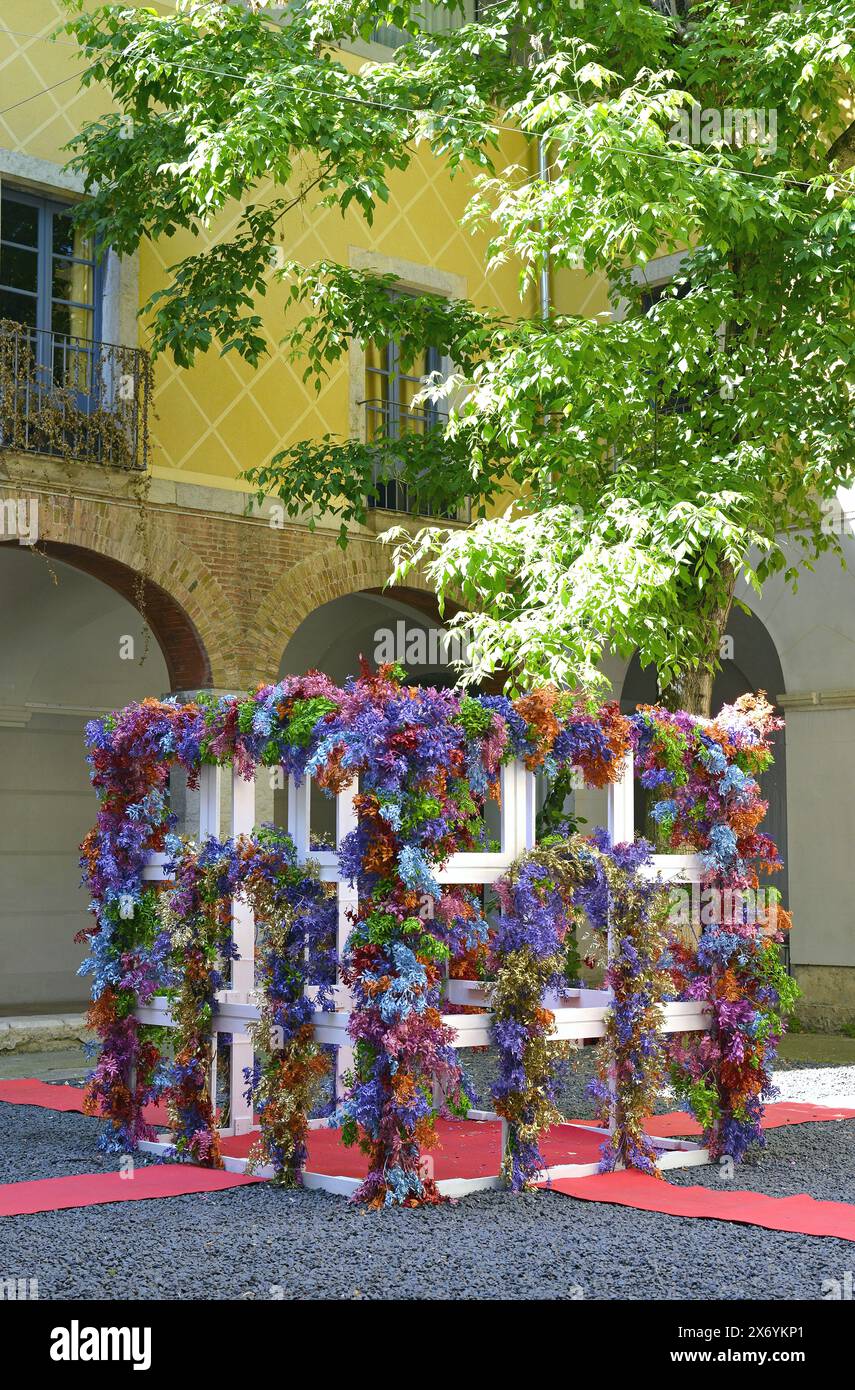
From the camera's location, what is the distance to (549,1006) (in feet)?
25.9

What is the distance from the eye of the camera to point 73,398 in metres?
11.9

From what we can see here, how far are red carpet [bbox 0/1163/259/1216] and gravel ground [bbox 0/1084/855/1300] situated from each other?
116mm

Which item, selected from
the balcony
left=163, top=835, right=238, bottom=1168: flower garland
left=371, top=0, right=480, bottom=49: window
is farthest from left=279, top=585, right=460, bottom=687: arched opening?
left=163, top=835, right=238, bottom=1168: flower garland

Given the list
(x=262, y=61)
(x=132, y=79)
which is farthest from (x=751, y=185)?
(x=132, y=79)

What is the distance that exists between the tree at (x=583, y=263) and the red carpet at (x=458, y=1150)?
8.03 ft

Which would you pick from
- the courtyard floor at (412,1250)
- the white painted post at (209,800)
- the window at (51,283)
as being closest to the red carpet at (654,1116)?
the courtyard floor at (412,1250)

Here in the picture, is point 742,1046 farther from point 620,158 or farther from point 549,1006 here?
point 620,158

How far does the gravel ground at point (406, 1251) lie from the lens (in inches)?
197

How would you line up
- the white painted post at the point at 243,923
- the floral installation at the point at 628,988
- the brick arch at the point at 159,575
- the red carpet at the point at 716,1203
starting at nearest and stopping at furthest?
the red carpet at the point at 716,1203
the floral installation at the point at 628,988
the white painted post at the point at 243,923
the brick arch at the point at 159,575

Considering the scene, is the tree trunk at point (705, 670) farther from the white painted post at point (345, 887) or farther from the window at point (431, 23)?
the window at point (431, 23)

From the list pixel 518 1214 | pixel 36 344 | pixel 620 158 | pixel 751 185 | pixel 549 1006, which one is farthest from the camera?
pixel 36 344

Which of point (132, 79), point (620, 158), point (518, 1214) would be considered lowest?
point (518, 1214)

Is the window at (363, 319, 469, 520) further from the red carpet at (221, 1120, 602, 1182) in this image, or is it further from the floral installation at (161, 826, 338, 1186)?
the floral installation at (161, 826, 338, 1186)

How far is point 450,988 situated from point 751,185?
5143mm
